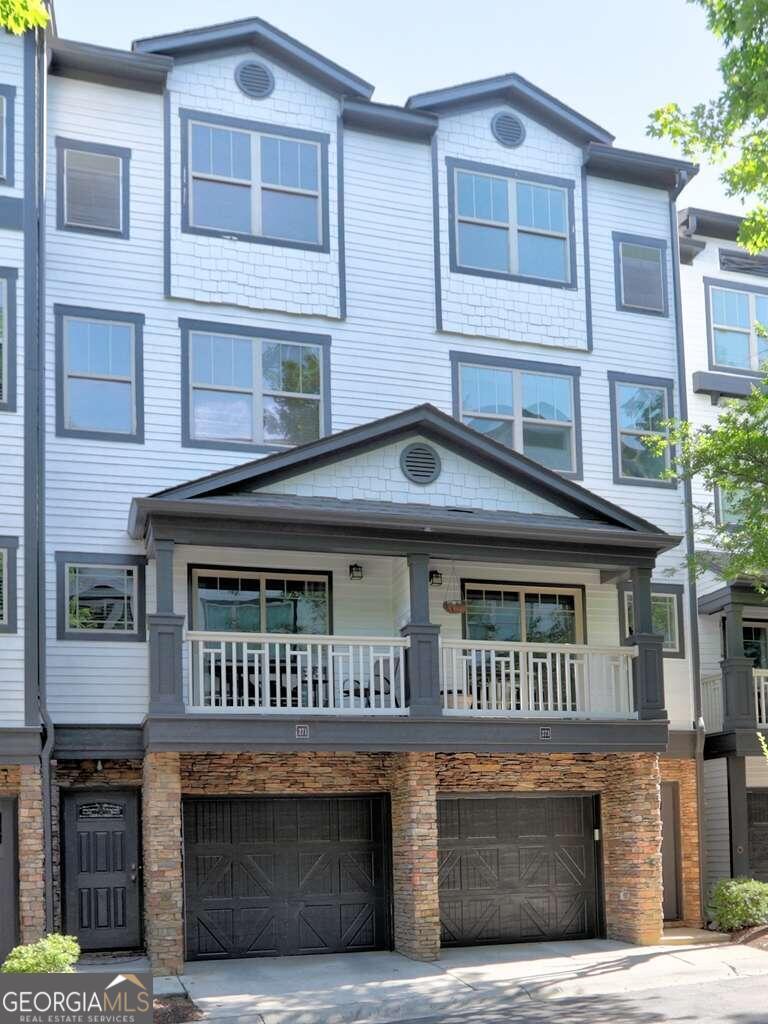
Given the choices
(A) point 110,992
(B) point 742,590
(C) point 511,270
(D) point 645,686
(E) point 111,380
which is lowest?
(A) point 110,992

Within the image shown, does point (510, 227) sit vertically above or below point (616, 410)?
above

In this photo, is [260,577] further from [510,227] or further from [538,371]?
[510,227]

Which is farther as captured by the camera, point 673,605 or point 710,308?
point 710,308

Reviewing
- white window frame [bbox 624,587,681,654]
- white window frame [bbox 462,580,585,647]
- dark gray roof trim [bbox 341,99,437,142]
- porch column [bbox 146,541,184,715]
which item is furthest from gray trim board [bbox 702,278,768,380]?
porch column [bbox 146,541,184,715]

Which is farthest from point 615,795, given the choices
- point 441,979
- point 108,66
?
point 108,66

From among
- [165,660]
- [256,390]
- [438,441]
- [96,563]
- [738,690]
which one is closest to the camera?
[165,660]

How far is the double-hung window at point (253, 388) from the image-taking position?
19.4 metres

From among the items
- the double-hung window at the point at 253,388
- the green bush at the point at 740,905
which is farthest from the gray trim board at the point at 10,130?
the green bush at the point at 740,905

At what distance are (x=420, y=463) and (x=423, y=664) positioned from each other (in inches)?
120

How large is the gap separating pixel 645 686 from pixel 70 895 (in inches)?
327

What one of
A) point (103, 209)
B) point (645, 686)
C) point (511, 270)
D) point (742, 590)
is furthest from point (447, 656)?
point (103, 209)

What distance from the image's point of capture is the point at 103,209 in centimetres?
1912

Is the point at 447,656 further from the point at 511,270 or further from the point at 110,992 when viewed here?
the point at 110,992

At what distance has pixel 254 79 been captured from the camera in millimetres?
20453
